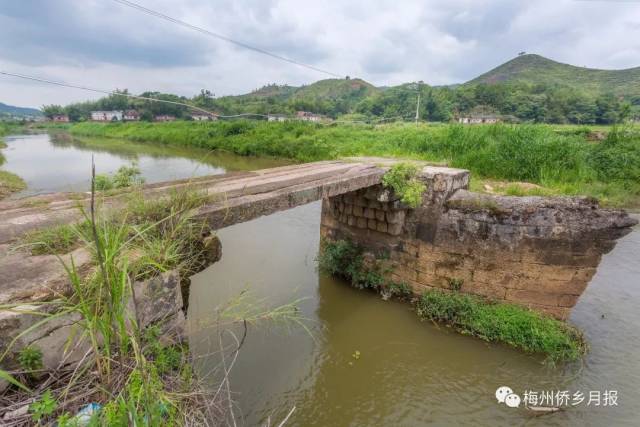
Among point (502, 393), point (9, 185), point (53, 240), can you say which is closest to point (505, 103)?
point (502, 393)

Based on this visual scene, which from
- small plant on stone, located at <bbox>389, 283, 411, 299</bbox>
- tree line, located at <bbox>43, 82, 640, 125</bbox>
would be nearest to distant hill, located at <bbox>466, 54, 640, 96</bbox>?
tree line, located at <bbox>43, 82, 640, 125</bbox>

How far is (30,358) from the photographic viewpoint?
1522 mm

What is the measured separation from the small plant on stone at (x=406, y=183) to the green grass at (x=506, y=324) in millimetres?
1511

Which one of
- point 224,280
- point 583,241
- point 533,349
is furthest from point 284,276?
point 583,241

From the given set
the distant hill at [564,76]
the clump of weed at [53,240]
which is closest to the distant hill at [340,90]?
the distant hill at [564,76]

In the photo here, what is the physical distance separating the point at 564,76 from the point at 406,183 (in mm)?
79629

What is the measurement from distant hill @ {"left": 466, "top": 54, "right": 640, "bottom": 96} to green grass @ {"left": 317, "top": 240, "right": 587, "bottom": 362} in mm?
57487

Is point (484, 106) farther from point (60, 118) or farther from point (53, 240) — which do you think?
point (60, 118)

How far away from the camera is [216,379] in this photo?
12.7 feet

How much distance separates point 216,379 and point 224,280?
7.52ft

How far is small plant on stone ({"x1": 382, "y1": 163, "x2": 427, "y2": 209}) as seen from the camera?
4.83m

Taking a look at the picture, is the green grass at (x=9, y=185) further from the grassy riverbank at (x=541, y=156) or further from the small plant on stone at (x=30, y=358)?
the small plant on stone at (x=30, y=358)

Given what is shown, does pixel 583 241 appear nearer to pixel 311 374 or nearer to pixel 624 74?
pixel 311 374

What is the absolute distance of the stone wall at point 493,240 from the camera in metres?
4.31
